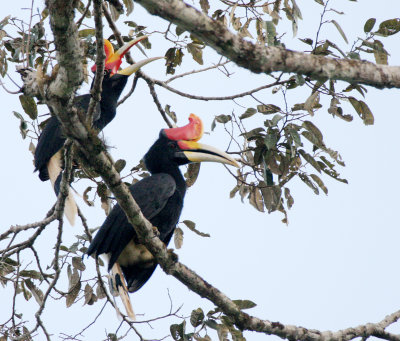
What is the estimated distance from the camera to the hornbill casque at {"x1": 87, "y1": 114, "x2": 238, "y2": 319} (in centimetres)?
379

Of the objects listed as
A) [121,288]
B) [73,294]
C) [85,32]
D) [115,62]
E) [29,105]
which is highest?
[115,62]

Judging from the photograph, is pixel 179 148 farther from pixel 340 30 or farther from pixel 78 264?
pixel 340 30

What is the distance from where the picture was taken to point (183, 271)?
347 cm

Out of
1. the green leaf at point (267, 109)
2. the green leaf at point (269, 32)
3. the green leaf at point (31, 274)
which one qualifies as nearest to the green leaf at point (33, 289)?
the green leaf at point (31, 274)

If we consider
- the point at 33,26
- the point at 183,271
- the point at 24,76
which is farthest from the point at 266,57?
the point at 33,26

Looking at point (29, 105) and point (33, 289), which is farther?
point (33, 289)

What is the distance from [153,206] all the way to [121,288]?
23.3 inches

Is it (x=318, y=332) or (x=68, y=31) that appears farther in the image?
(x=318, y=332)

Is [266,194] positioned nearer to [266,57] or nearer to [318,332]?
[318,332]

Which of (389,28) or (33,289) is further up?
(389,28)

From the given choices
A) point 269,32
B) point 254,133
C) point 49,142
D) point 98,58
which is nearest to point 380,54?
point 269,32

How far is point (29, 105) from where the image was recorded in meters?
3.60

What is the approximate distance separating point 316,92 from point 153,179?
4.35 ft

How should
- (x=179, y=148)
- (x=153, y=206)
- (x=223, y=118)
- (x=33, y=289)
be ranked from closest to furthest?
(x=33, y=289) → (x=153, y=206) → (x=223, y=118) → (x=179, y=148)
